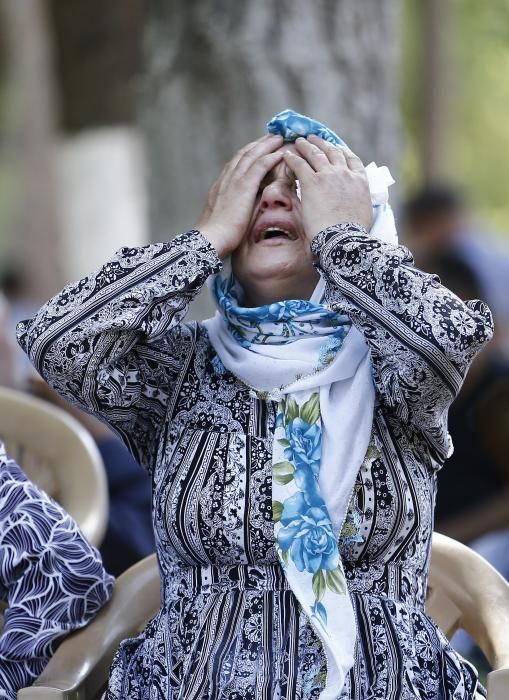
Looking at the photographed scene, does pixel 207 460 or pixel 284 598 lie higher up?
pixel 207 460

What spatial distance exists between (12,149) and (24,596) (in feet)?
24.1

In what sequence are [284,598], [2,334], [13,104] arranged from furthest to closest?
[13,104] < [2,334] < [284,598]

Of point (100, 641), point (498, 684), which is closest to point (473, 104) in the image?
point (100, 641)

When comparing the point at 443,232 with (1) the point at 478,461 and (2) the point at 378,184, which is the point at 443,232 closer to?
(1) the point at 478,461

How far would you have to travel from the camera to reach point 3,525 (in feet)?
7.11

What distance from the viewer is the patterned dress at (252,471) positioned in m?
1.97

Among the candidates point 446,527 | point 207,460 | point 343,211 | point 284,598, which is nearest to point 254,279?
point 343,211

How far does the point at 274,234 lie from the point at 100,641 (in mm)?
802

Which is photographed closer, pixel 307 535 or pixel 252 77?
pixel 307 535

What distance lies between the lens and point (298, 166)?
2223mm

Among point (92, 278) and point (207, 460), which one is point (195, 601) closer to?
point (207, 460)

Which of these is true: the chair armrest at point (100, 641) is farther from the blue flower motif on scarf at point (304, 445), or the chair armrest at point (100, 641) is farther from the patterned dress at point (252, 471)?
the blue flower motif on scarf at point (304, 445)

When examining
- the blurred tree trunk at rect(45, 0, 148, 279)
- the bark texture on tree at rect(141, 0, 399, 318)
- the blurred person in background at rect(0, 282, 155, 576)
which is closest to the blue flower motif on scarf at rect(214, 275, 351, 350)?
the blurred person in background at rect(0, 282, 155, 576)

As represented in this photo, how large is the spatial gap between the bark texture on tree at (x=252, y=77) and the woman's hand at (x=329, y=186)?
7.32 feet
